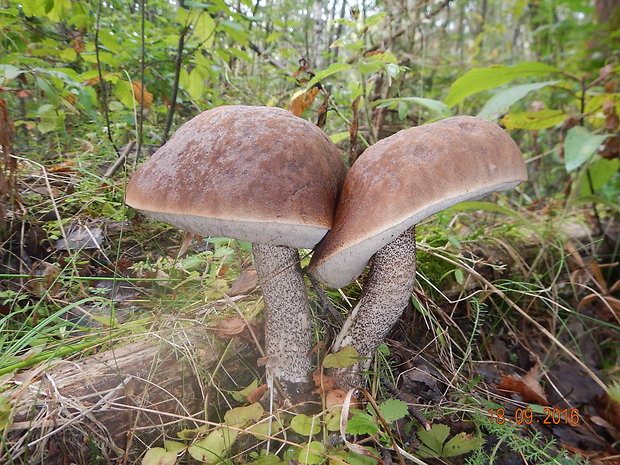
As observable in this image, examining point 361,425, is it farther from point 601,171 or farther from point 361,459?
point 601,171

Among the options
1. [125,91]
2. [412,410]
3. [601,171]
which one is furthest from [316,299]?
[601,171]

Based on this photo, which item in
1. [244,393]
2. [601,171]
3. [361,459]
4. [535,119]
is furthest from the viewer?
[601,171]

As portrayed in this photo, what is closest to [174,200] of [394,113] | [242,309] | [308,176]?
[308,176]

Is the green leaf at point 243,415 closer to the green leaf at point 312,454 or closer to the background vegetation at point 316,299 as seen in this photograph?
the background vegetation at point 316,299

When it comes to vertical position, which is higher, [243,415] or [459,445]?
[243,415]

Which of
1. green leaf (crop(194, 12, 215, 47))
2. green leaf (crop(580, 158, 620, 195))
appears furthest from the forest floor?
green leaf (crop(194, 12, 215, 47))

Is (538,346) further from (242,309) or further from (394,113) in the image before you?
(394,113)

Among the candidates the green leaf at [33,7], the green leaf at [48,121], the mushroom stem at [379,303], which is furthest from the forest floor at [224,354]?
the green leaf at [33,7]
